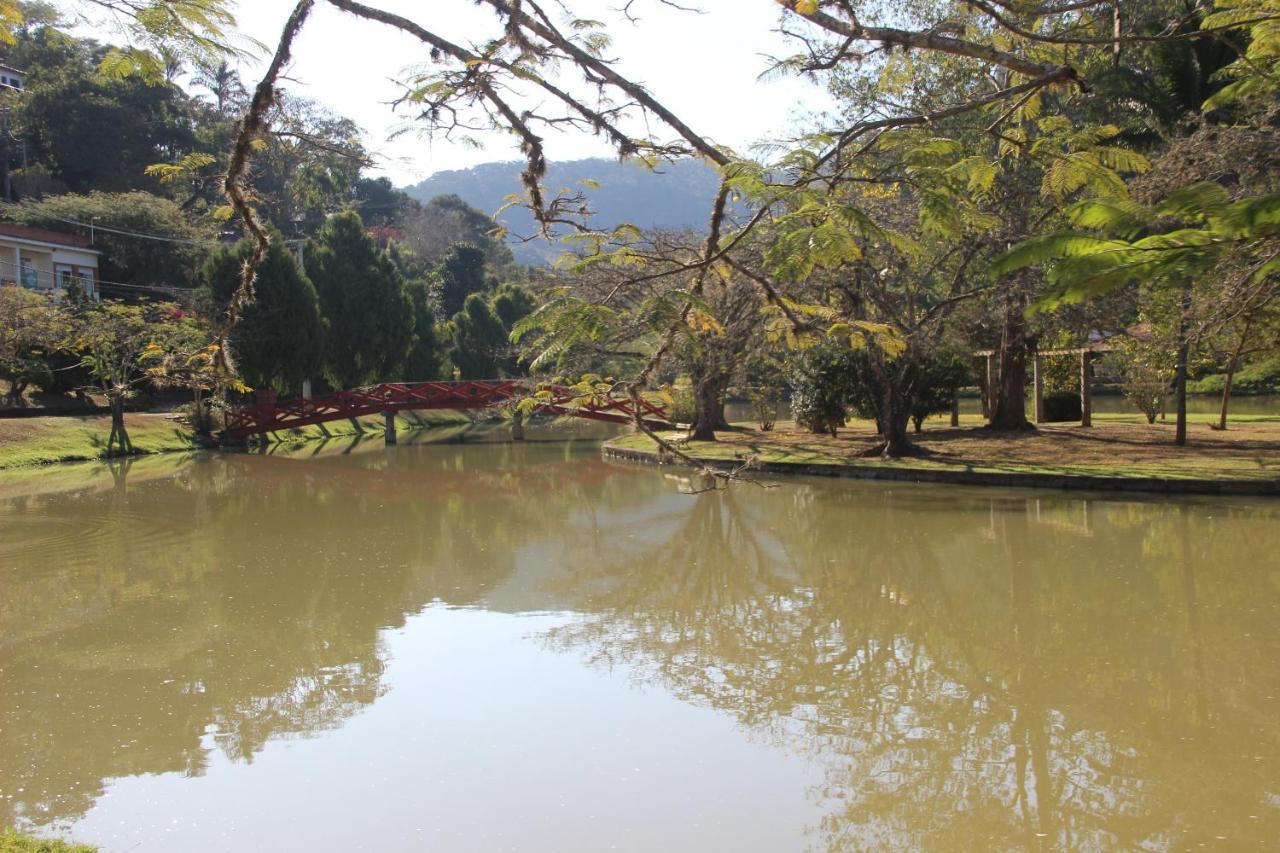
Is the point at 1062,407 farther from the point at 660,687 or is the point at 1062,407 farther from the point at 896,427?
the point at 660,687

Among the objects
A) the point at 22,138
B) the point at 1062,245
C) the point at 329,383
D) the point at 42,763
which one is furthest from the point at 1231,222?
the point at 22,138

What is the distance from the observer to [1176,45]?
1437 cm

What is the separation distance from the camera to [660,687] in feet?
18.6

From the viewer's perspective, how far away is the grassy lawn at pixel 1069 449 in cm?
1339

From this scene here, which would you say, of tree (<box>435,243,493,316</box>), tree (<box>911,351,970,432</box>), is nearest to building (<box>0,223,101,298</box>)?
tree (<box>435,243,493,316</box>)

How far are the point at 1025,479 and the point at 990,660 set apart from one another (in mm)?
8123

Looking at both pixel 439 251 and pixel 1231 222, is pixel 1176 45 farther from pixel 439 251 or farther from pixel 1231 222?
pixel 439 251

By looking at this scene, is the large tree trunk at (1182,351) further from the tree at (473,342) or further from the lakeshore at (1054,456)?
the tree at (473,342)

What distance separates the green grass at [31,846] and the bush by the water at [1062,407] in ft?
66.7

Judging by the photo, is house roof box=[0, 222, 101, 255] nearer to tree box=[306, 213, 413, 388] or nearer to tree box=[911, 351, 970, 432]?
tree box=[306, 213, 413, 388]

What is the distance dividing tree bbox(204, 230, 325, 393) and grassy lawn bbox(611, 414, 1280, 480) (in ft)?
32.9

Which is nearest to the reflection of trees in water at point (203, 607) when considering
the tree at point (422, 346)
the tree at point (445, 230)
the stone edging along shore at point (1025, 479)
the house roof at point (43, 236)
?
the stone edging along shore at point (1025, 479)

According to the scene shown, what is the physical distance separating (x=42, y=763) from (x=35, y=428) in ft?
58.8

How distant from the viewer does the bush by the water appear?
68.3 ft
